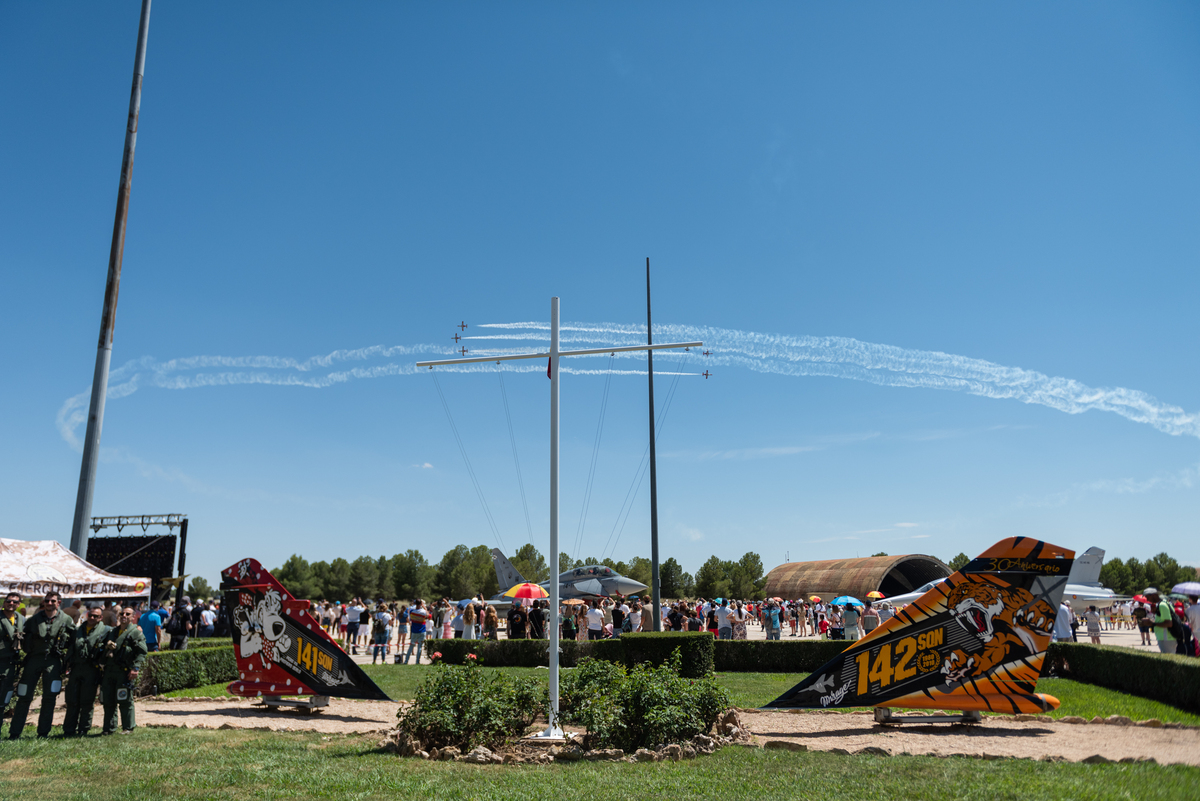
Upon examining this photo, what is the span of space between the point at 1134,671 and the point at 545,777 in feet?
39.8

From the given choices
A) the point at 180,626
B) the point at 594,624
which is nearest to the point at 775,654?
the point at 594,624

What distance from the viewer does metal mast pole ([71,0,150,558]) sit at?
46.2 ft

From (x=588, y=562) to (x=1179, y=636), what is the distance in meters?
36.1

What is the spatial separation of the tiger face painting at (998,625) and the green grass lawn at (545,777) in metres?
2.55

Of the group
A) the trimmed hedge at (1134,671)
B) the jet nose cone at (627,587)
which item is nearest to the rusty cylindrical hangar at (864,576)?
the jet nose cone at (627,587)

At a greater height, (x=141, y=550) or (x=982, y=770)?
(x=141, y=550)

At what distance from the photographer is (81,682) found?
10203mm

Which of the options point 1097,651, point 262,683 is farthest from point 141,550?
point 1097,651

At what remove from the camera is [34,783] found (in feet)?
23.9

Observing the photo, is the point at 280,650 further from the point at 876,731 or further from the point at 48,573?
the point at 876,731

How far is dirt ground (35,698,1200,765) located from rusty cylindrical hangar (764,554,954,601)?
1835 inches

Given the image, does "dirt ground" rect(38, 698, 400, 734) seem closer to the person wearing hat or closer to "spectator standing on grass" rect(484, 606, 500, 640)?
"spectator standing on grass" rect(484, 606, 500, 640)

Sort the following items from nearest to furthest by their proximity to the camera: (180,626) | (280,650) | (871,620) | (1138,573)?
1. (280,650)
2. (180,626)
3. (871,620)
4. (1138,573)

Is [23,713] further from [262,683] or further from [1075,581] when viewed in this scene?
[1075,581]
